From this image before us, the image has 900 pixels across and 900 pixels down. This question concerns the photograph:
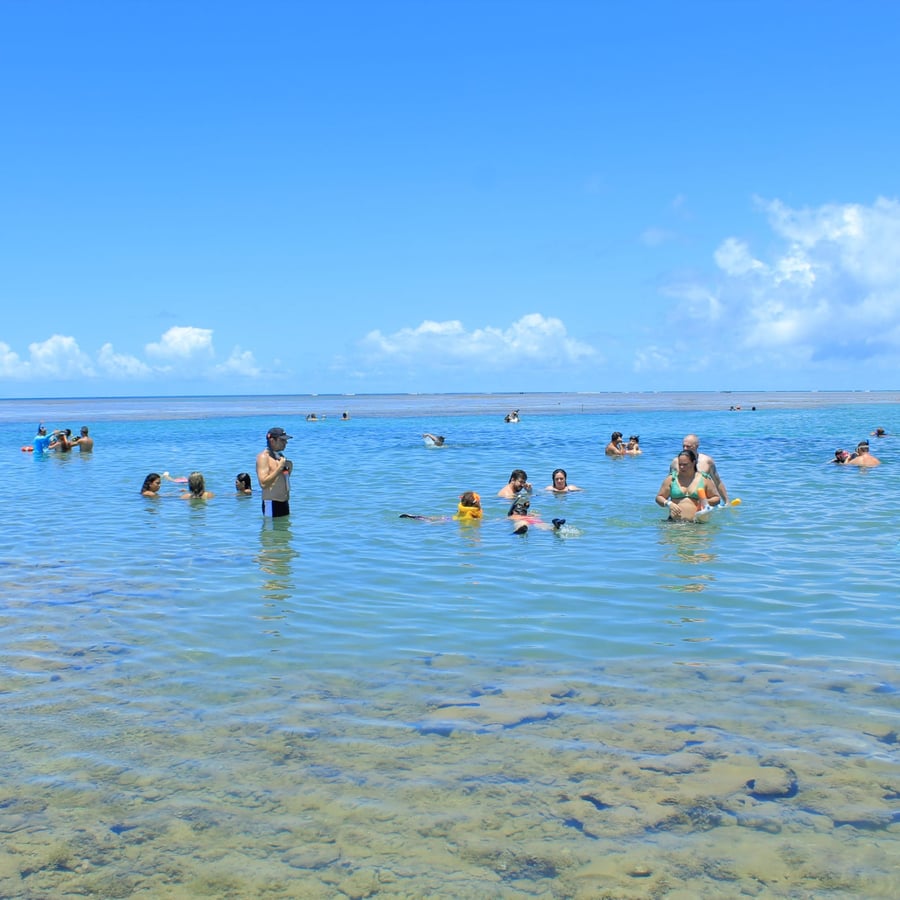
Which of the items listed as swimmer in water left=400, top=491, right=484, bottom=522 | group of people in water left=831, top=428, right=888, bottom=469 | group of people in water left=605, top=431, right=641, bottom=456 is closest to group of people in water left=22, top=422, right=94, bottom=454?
group of people in water left=605, top=431, right=641, bottom=456

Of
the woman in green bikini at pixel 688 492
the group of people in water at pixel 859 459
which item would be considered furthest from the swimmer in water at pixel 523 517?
the group of people in water at pixel 859 459

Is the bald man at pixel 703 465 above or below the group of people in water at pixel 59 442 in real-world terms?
above

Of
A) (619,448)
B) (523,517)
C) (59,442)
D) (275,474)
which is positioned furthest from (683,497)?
(59,442)

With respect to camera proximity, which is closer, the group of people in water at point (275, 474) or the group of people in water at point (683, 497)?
the group of people in water at point (275, 474)

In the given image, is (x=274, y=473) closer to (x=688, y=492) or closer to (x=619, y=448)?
(x=688, y=492)

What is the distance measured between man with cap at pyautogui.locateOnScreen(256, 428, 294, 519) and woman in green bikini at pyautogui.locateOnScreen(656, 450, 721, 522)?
657cm

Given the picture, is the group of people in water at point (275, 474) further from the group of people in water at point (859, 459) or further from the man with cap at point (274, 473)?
the group of people in water at point (859, 459)

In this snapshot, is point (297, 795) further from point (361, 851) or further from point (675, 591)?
point (675, 591)

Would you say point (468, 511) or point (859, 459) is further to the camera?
point (859, 459)

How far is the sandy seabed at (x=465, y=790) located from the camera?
14.4 feet

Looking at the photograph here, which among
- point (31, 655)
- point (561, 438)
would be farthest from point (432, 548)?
point (561, 438)

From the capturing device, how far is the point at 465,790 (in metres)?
5.24

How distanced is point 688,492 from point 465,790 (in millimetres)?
11311

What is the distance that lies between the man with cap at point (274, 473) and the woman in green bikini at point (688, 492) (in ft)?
21.6
